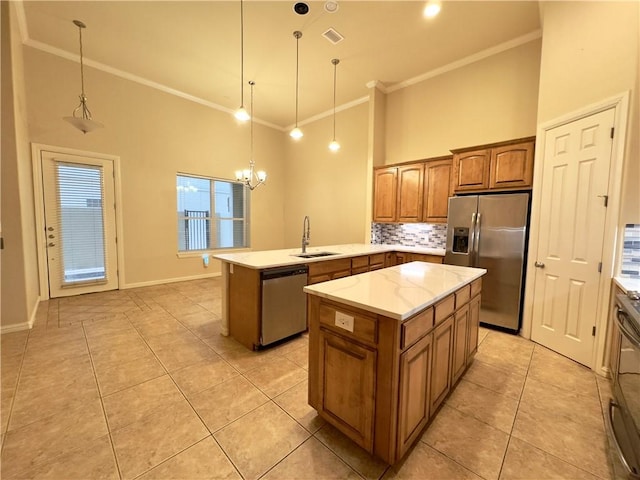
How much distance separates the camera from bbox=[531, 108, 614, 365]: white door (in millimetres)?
2361

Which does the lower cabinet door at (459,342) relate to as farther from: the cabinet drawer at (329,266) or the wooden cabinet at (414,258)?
the wooden cabinet at (414,258)

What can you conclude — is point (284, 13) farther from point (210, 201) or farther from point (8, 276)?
point (8, 276)

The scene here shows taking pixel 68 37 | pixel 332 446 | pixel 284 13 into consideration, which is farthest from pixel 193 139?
pixel 332 446

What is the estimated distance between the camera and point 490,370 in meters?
2.37

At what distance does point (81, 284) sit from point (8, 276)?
1568 millimetres

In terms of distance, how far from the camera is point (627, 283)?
2.07 meters

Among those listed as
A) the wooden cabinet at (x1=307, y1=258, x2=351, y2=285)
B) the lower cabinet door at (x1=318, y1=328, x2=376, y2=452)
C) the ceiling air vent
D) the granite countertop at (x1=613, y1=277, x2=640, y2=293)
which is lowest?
the lower cabinet door at (x1=318, y1=328, x2=376, y2=452)

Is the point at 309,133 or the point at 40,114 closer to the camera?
the point at 40,114

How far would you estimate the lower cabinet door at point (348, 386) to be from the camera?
1.41m

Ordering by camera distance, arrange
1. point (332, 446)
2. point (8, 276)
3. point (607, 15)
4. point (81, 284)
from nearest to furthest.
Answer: point (332, 446) < point (607, 15) < point (8, 276) < point (81, 284)

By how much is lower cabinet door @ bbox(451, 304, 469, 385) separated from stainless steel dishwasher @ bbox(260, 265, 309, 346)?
151cm

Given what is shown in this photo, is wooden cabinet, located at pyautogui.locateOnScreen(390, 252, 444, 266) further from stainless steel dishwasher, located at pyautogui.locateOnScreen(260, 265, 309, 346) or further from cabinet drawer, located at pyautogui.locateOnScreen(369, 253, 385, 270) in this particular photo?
stainless steel dishwasher, located at pyautogui.locateOnScreen(260, 265, 309, 346)

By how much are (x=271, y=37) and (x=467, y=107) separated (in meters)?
3.05

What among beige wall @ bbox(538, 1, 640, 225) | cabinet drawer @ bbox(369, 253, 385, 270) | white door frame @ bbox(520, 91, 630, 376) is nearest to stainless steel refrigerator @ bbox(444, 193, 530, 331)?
white door frame @ bbox(520, 91, 630, 376)
